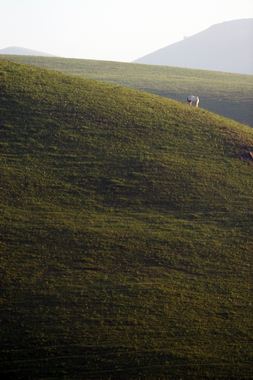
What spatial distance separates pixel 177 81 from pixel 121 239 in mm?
35995

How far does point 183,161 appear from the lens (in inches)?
663

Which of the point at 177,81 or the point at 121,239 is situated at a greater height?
the point at 177,81

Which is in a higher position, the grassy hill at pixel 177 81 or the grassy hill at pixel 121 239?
the grassy hill at pixel 177 81

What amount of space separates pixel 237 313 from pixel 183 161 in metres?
7.73

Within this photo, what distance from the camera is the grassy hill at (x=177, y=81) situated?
Result: 117ft

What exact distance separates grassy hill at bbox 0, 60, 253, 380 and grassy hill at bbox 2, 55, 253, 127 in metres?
15.5

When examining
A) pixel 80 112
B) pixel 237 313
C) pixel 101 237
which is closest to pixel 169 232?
pixel 101 237

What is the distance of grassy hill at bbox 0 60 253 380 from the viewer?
935 centimetres

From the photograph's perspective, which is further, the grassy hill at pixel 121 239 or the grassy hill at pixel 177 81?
the grassy hill at pixel 177 81

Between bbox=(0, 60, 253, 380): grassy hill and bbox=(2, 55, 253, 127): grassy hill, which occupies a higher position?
bbox=(2, 55, 253, 127): grassy hill

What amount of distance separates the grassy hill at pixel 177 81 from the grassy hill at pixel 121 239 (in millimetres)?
15500

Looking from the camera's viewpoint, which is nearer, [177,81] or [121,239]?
[121,239]

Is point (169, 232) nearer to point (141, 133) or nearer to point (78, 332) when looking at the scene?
point (78, 332)

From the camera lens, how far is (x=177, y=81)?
4538 cm
